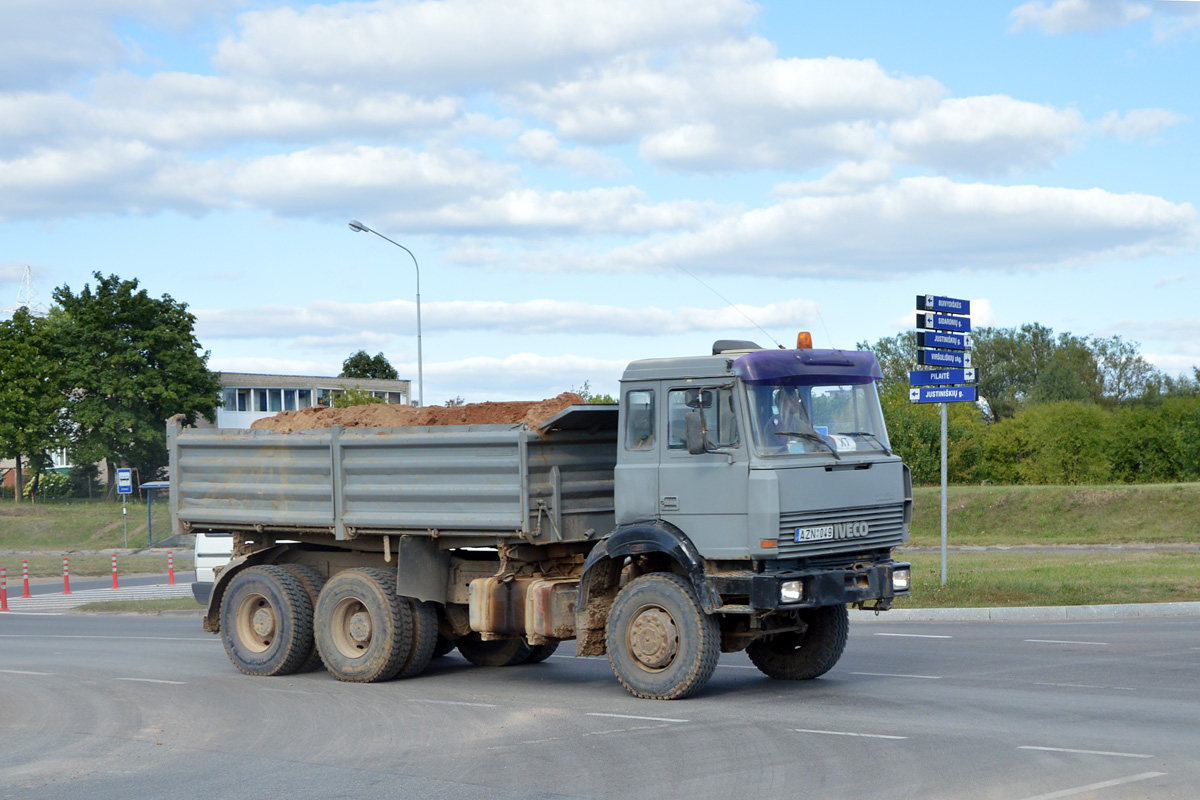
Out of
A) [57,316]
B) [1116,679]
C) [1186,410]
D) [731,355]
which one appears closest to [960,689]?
[1116,679]

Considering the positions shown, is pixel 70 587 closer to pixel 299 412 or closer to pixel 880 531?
A: pixel 299 412

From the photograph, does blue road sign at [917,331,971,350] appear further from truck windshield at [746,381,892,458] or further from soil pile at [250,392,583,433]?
soil pile at [250,392,583,433]

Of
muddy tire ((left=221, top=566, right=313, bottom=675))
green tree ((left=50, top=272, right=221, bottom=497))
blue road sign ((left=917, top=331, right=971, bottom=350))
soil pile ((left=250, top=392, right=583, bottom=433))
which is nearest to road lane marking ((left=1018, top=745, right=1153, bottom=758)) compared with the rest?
soil pile ((left=250, top=392, right=583, bottom=433))

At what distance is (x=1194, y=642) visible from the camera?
13.4 meters

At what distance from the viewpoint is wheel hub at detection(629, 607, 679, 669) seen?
1041 cm

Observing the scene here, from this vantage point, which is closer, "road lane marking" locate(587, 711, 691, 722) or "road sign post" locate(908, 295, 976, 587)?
"road lane marking" locate(587, 711, 691, 722)

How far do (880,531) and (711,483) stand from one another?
5.23ft

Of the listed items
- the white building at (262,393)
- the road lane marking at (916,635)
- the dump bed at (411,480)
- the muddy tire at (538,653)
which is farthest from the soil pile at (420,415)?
the white building at (262,393)

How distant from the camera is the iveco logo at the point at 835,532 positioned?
1012 cm

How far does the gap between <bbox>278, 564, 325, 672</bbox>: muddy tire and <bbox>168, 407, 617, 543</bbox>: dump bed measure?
0.46 meters

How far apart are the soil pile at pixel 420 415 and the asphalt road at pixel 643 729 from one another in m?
2.48

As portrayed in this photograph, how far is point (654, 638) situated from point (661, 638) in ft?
0.24

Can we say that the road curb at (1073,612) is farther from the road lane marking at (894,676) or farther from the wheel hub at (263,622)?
the wheel hub at (263,622)

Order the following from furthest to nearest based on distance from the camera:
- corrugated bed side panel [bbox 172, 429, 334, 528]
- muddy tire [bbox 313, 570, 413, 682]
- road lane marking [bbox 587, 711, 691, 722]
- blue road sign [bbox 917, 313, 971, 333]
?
1. blue road sign [bbox 917, 313, 971, 333]
2. corrugated bed side panel [bbox 172, 429, 334, 528]
3. muddy tire [bbox 313, 570, 413, 682]
4. road lane marking [bbox 587, 711, 691, 722]
